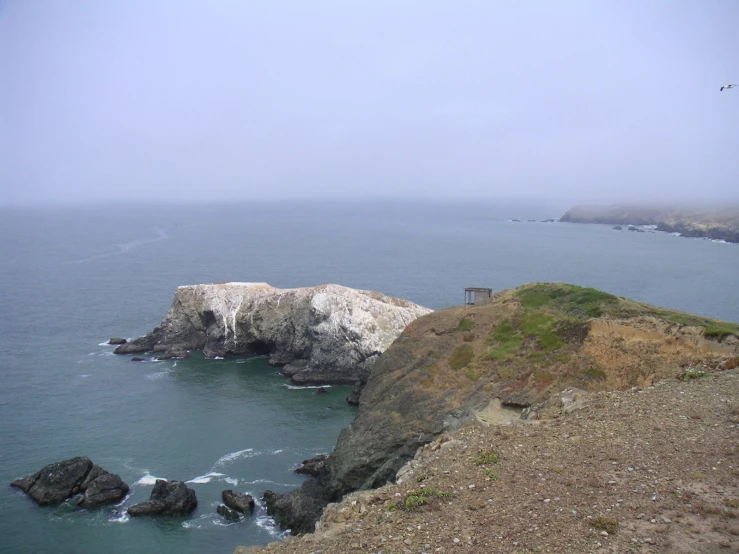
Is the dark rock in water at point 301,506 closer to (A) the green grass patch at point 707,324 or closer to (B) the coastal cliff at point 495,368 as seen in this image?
(B) the coastal cliff at point 495,368

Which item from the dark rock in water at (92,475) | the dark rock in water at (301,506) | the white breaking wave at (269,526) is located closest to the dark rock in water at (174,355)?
the dark rock in water at (92,475)

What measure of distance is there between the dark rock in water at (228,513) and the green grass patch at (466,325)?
17.7 m

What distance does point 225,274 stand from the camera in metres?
119

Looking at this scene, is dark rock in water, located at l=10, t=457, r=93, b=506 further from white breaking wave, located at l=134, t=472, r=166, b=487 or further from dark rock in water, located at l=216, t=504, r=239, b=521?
dark rock in water, located at l=216, t=504, r=239, b=521

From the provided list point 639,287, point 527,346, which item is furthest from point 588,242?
point 527,346

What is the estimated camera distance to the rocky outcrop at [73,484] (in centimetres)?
3744

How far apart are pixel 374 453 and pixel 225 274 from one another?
91106mm

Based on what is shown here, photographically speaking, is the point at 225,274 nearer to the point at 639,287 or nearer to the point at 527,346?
the point at 639,287

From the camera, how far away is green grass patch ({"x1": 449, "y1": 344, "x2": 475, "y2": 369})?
116 feet

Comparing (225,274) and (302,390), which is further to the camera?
(225,274)

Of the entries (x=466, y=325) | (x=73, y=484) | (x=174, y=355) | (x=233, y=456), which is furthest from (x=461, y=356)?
(x=174, y=355)

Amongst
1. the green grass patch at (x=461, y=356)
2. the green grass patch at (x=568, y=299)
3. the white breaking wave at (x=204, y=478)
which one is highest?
the green grass patch at (x=568, y=299)

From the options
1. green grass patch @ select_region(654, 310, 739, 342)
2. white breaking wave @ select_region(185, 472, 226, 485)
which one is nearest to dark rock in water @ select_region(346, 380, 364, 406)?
white breaking wave @ select_region(185, 472, 226, 485)

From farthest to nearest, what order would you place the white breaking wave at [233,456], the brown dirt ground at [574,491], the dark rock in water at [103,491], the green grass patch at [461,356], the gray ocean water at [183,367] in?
the white breaking wave at [233,456]
the dark rock in water at [103,491]
the gray ocean water at [183,367]
the green grass patch at [461,356]
the brown dirt ground at [574,491]
